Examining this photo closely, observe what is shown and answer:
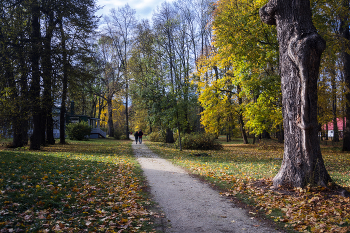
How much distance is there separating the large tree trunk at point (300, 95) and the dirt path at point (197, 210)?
6.35 feet

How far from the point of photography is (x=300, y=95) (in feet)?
19.2

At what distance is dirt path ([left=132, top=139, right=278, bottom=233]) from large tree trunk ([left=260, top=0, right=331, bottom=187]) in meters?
1.94

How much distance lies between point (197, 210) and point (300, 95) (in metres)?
3.77

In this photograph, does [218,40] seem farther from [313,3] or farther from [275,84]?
[313,3]

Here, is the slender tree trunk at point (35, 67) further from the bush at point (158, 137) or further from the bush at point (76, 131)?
the bush at point (158, 137)

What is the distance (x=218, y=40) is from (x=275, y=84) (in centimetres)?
439

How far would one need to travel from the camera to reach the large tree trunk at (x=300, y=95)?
5758 mm

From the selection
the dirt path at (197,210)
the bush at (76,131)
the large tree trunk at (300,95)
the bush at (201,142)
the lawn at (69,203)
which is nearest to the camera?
the lawn at (69,203)

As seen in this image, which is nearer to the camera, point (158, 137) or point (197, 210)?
point (197, 210)

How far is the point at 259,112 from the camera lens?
706 inches

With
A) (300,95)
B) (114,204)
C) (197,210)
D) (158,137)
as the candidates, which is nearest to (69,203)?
(114,204)

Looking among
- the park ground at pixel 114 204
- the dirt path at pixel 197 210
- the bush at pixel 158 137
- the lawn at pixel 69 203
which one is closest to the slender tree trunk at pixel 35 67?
the lawn at pixel 69 203

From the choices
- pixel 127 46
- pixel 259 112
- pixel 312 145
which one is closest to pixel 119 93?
pixel 127 46

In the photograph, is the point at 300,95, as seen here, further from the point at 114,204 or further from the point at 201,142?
the point at 201,142
